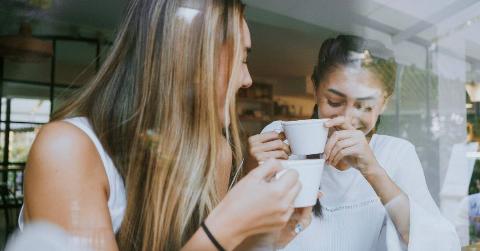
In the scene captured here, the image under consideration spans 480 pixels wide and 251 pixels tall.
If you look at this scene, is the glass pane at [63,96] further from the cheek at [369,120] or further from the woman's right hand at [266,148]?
the cheek at [369,120]

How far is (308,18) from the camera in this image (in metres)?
1.15

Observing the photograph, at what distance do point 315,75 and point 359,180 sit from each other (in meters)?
0.26

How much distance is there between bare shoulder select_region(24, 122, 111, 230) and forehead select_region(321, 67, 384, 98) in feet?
1.76

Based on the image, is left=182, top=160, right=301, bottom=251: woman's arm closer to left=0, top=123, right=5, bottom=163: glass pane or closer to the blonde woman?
the blonde woman

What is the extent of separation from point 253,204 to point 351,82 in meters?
0.44

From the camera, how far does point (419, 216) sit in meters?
0.98

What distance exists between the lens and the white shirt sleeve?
37.6 inches

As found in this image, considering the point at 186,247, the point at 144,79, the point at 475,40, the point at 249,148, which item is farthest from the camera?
the point at 475,40

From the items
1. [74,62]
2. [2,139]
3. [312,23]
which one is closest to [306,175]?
[312,23]

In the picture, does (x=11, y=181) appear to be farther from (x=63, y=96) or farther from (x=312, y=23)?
(x=312, y=23)

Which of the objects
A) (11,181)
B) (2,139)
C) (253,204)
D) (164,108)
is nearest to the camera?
(253,204)

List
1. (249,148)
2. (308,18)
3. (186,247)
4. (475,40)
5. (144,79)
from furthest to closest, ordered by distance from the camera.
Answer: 1. (475,40)
2. (308,18)
3. (249,148)
4. (144,79)
5. (186,247)

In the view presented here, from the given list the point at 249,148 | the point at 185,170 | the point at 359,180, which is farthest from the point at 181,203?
the point at 359,180

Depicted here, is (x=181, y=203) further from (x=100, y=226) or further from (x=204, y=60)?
(x=204, y=60)
